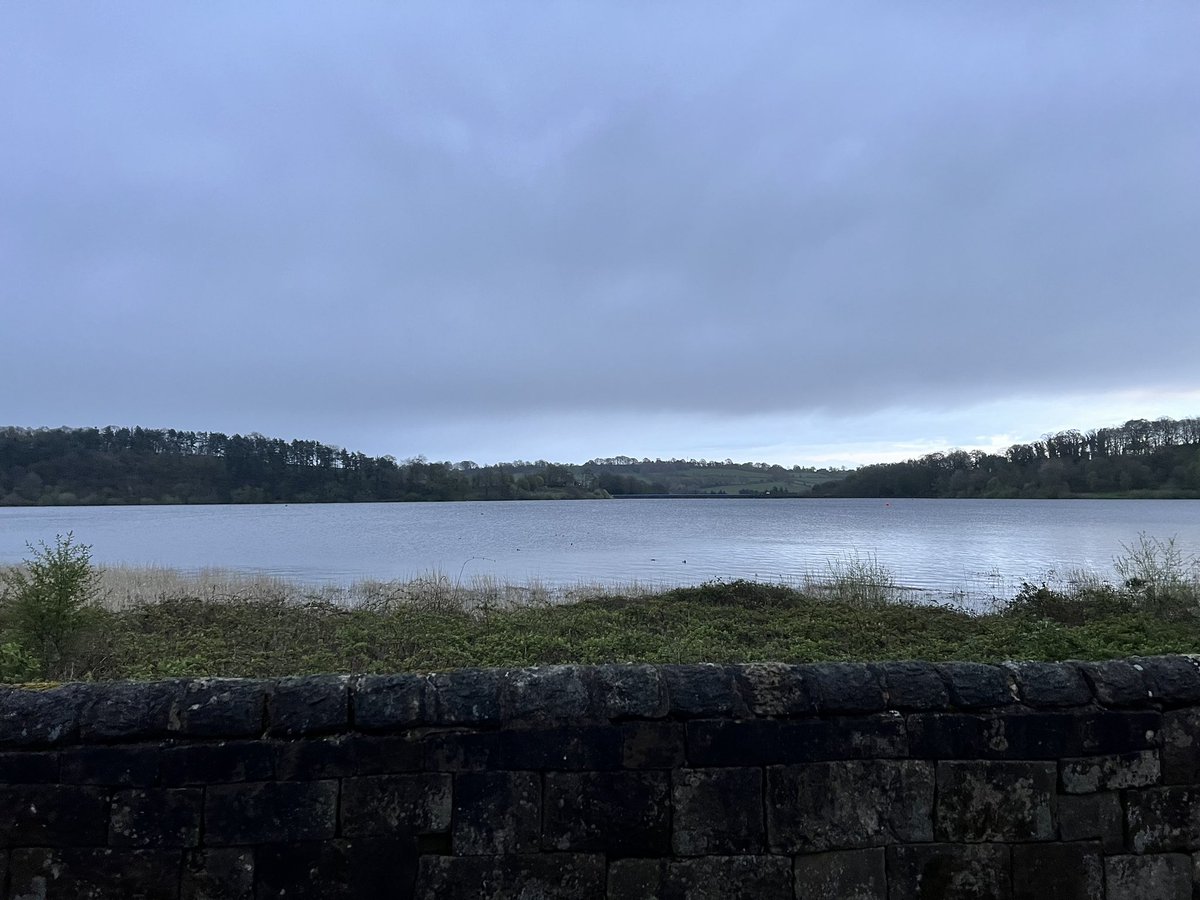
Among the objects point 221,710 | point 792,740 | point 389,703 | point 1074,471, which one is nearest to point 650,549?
point 792,740

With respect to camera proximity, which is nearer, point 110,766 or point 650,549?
point 110,766

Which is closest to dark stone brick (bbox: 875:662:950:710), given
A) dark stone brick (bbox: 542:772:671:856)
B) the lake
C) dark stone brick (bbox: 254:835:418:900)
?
dark stone brick (bbox: 542:772:671:856)

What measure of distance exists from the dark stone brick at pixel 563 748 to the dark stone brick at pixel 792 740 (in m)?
0.31

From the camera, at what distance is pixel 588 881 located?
2.84 m

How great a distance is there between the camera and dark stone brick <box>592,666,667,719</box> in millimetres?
2947

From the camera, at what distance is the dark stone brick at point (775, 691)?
2.99 meters

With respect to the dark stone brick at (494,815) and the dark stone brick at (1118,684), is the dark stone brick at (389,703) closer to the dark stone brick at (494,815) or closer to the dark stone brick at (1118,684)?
the dark stone brick at (494,815)

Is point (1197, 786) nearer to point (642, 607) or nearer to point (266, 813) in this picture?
Answer: point (266, 813)

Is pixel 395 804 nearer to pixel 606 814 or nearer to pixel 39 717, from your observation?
pixel 606 814

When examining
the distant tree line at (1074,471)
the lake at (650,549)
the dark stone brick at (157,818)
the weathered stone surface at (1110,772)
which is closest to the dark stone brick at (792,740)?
the weathered stone surface at (1110,772)

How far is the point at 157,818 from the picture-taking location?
2758mm

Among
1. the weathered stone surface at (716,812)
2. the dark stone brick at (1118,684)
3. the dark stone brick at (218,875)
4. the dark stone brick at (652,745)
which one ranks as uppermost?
the dark stone brick at (1118,684)

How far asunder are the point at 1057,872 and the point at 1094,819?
0.26 meters

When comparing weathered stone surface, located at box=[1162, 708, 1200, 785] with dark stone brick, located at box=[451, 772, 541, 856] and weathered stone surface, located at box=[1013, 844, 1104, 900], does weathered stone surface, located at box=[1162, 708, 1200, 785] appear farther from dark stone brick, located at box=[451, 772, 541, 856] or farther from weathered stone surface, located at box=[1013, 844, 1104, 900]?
dark stone brick, located at box=[451, 772, 541, 856]
